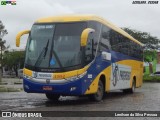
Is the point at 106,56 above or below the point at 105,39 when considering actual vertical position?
below

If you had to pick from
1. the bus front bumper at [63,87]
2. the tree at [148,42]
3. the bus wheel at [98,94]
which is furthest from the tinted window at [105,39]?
the tree at [148,42]

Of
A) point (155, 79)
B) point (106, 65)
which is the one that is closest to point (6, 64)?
point (155, 79)

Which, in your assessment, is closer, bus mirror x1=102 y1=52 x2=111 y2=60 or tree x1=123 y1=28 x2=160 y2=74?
bus mirror x1=102 y1=52 x2=111 y2=60

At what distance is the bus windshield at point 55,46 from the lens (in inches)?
573

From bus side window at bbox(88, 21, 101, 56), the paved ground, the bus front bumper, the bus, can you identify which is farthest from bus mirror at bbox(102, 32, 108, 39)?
the bus front bumper

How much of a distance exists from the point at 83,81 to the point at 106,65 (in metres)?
2.99

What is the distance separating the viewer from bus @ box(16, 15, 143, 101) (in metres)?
14.4

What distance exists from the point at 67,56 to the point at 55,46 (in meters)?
0.68

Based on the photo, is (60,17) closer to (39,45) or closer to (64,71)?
(39,45)

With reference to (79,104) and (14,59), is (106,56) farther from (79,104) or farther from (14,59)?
(14,59)

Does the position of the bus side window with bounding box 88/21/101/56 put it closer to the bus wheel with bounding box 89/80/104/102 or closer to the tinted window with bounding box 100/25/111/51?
the tinted window with bounding box 100/25/111/51

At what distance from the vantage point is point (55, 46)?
1485 cm

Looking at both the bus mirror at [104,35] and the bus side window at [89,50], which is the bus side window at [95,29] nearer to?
the bus side window at [89,50]

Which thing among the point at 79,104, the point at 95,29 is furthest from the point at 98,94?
the point at 95,29
